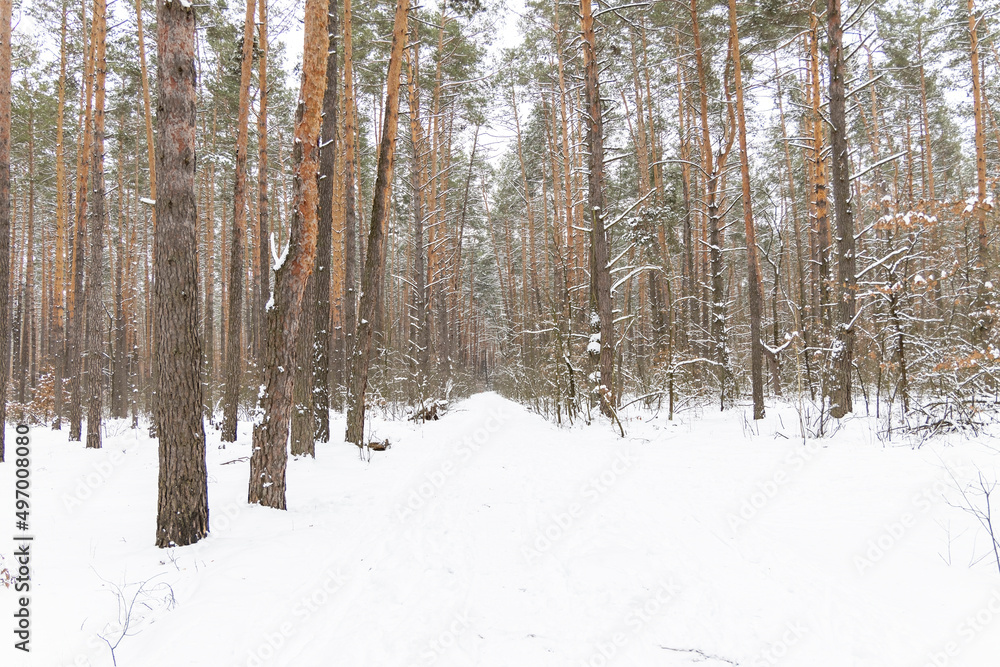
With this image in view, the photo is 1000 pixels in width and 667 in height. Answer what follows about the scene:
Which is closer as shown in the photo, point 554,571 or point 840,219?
point 554,571

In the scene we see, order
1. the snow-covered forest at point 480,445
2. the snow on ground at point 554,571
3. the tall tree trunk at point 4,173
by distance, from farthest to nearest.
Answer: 1. the tall tree trunk at point 4,173
2. the snow-covered forest at point 480,445
3. the snow on ground at point 554,571

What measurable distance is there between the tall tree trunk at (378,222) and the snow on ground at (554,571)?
2830 mm

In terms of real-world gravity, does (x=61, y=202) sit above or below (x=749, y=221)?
above

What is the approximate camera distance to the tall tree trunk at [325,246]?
25.8 feet

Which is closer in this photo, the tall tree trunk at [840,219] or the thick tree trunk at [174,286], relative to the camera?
the thick tree trunk at [174,286]

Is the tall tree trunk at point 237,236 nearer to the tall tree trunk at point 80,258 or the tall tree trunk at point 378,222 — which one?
the tall tree trunk at point 378,222

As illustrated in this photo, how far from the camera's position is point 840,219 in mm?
8320

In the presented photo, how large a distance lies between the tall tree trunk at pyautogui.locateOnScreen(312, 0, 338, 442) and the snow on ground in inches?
115

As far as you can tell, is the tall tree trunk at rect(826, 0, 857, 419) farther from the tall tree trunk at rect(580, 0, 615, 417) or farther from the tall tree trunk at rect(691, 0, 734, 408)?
the tall tree trunk at rect(580, 0, 615, 417)

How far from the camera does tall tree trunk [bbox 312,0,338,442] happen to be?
7.88 m

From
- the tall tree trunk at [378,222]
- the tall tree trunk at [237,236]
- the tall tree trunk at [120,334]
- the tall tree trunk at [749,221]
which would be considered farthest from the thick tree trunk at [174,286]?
the tall tree trunk at [120,334]

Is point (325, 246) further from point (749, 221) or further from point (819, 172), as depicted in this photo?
point (819, 172)

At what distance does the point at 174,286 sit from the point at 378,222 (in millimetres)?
4272

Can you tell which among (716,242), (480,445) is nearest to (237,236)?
(480,445)
